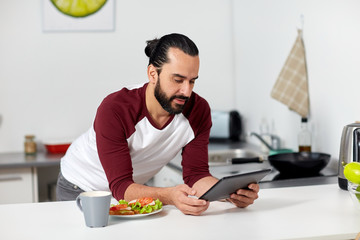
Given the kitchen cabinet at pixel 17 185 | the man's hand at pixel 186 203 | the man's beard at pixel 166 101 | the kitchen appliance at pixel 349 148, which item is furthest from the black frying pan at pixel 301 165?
the kitchen cabinet at pixel 17 185

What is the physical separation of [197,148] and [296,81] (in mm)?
1102

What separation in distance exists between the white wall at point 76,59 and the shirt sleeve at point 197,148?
5.87ft

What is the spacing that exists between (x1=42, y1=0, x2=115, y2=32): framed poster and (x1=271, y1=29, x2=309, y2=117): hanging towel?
4.28 ft

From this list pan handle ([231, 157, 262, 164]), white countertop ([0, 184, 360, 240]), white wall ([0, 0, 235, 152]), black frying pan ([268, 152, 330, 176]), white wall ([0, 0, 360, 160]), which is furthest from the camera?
white wall ([0, 0, 235, 152])

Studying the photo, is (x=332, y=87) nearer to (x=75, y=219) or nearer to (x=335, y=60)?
(x=335, y=60)

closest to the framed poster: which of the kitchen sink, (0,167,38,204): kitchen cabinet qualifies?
(0,167,38,204): kitchen cabinet

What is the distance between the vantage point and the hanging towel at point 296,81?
2.83 m

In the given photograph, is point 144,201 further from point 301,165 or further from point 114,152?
point 301,165

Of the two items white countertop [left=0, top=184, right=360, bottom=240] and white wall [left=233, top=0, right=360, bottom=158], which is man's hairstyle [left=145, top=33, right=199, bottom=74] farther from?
white wall [left=233, top=0, right=360, bottom=158]

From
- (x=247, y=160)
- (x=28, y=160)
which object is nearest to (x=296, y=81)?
(x=247, y=160)

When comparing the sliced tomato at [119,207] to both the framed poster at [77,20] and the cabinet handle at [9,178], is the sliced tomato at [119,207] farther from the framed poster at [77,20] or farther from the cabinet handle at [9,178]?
the framed poster at [77,20]

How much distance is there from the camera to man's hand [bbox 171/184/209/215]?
156cm

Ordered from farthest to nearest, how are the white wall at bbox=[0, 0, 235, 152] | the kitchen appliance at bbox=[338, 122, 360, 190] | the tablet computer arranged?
1. the white wall at bbox=[0, 0, 235, 152]
2. the kitchen appliance at bbox=[338, 122, 360, 190]
3. the tablet computer

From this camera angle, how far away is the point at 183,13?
3.77 metres
